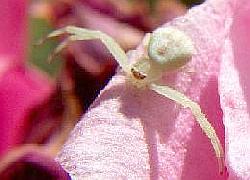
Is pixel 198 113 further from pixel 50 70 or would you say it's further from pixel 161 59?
pixel 50 70

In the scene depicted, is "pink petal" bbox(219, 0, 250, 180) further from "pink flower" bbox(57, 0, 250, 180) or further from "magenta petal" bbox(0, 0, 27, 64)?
"magenta petal" bbox(0, 0, 27, 64)

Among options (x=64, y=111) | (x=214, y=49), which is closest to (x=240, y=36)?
(x=214, y=49)

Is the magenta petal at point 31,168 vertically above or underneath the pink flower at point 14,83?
underneath

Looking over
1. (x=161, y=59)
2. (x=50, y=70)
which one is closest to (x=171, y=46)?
(x=161, y=59)

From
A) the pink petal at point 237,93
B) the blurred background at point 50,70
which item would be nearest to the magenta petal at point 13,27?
the blurred background at point 50,70

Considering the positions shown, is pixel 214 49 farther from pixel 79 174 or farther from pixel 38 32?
pixel 38 32

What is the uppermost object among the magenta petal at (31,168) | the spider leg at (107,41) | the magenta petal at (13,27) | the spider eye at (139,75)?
the spider eye at (139,75)

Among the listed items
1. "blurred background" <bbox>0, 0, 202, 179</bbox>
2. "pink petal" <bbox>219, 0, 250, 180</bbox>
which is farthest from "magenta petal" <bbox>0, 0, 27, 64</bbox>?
"pink petal" <bbox>219, 0, 250, 180</bbox>

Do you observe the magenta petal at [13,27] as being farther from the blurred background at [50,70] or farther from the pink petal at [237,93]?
the pink petal at [237,93]
